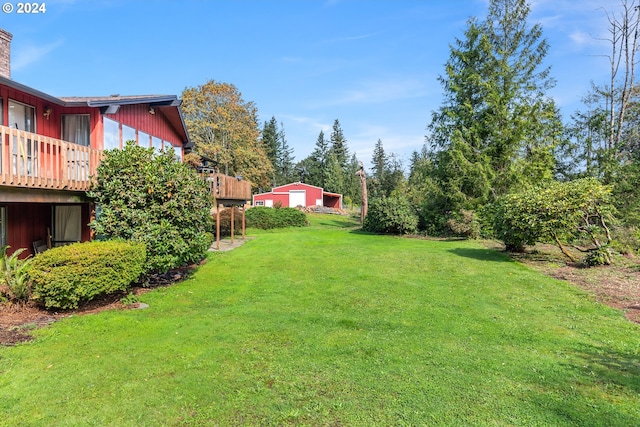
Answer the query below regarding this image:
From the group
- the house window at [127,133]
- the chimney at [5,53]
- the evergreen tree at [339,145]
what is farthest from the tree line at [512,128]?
the evergreen tree at [339,145]

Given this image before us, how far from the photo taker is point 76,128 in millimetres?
10211

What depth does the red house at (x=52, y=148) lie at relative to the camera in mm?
6798

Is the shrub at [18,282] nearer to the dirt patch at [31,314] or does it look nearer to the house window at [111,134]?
the dirt patch at [31,314]

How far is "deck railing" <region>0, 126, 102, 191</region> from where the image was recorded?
6.34 m

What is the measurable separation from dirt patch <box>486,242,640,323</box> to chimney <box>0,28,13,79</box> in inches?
658

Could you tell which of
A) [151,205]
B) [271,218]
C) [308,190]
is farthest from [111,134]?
[308,190]

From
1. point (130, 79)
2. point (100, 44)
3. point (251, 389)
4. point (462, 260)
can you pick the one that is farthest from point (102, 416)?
point (130, 79)

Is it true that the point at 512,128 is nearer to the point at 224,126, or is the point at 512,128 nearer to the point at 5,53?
the point at 5,53

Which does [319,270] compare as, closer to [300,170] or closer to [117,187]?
[117,187]

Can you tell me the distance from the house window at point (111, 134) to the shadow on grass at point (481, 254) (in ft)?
39.4

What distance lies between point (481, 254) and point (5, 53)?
663 inches

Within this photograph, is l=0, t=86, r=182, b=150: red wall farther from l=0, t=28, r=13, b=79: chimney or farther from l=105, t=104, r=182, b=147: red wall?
l=0, t=28, r=13, b=79: chimney

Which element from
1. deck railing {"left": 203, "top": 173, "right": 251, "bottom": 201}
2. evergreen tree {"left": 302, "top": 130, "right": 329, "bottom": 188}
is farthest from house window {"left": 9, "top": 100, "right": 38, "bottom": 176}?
evergreen tree {"left": 302, "top": 130, "right": 329, "bottom": 188}

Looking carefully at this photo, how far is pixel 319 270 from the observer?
33.0 feet
